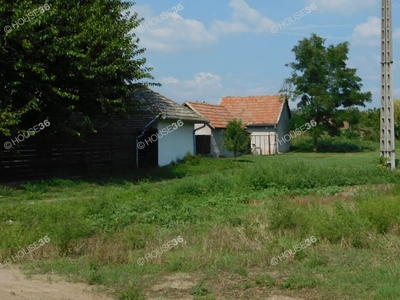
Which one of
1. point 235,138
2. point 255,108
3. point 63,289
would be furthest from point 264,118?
point 63,289

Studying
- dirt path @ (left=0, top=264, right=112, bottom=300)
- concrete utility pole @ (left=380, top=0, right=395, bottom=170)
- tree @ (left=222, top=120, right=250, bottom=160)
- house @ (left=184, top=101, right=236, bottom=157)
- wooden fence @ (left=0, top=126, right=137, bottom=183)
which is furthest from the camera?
house @ (left=184, top=101, right=236, bottom=157)

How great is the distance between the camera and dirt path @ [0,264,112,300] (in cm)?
765

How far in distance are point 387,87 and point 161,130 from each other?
36.7ft

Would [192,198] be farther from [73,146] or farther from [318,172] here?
[73,146]

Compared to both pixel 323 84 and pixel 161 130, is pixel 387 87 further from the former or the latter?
pixel 323 84

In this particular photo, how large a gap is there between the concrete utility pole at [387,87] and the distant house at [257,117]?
1666 cm

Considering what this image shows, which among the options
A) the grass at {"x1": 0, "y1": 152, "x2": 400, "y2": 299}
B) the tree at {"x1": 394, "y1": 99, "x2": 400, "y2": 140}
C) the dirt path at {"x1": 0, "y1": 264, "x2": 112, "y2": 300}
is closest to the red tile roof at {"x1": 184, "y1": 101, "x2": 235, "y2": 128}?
the tree at {"x1": 394, "y1": 99, "x2": 400, "y2": 140}

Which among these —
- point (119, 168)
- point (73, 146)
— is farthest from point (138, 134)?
point (73, 146)

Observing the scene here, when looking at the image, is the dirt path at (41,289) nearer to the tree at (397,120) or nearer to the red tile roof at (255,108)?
the red tile roof at (255,108)

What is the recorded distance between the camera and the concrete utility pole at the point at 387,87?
26812 mm

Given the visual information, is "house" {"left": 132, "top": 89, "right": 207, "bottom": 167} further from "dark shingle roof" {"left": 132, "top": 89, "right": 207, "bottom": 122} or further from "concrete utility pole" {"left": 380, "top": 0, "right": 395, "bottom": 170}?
"concrete utility pole" {"left": 380, "top": 0, "right": 395, "bottom": 170}

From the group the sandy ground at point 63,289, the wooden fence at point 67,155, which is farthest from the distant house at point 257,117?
the sandy ground at point 63,289

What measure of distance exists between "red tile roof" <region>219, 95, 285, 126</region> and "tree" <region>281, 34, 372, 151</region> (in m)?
1.64

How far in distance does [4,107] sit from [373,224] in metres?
12.6
